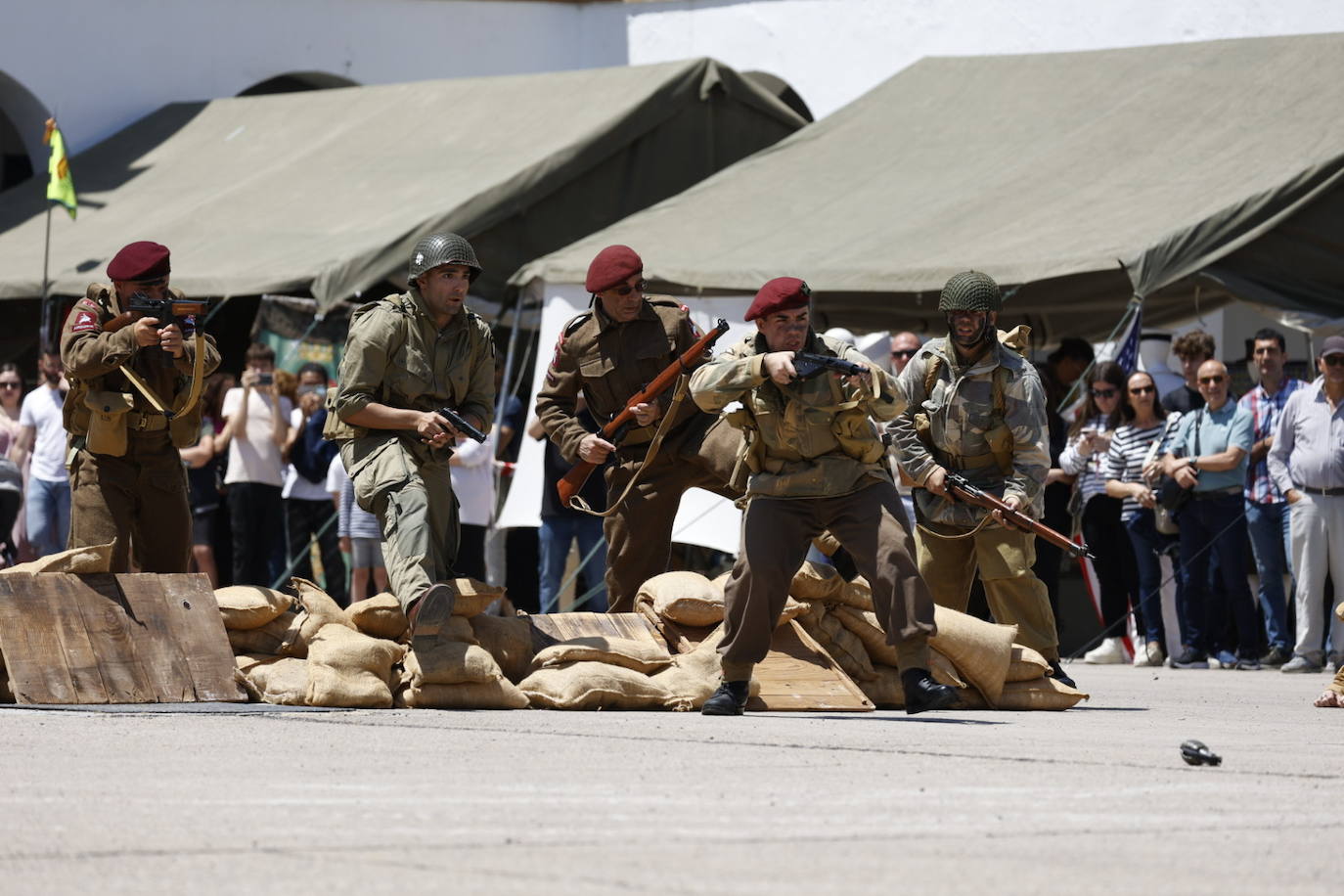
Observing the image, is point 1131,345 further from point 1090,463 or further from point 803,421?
point 803,421

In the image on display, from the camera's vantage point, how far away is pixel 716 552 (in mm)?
14234

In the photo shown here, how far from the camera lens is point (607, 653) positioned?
8.54m

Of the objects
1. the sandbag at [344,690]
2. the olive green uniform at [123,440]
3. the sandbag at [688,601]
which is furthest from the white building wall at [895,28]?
the sandbag at [344,690]

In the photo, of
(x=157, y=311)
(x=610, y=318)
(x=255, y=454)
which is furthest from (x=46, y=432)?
(x=610, y=318)

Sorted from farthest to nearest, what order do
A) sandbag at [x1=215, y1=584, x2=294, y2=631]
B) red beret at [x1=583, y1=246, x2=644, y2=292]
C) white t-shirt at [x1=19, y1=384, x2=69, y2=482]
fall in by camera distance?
white t-shirt at [x1=19, y1=384, x2=69, y2=482]
red beret at [x1=583, y1=246, x2=644, y2=292]
sandbag at [x1=215, y1=584, x2=294, y2=631]

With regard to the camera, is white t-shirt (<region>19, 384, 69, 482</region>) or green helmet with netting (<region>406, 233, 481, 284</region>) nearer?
green helmet with netting (<region>406, 233, 481, 284</region>)

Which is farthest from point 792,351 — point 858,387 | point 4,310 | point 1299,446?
point 4,310

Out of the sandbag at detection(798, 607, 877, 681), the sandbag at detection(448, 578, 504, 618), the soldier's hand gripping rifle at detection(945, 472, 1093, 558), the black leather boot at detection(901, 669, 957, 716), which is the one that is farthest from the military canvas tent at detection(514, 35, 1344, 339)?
the sandbag at detection(448, 578, 504, 618)

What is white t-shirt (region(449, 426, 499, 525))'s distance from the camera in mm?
13672

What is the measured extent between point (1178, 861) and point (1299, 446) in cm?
767

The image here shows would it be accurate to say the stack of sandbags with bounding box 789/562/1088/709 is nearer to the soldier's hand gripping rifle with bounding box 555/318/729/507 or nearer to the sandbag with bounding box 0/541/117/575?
the soldier's hand gripping rifle with bounding box 555/318/729/507

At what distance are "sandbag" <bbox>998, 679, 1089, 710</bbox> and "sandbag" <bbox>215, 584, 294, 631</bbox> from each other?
294cm

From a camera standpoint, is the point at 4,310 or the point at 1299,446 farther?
the point at 4,310

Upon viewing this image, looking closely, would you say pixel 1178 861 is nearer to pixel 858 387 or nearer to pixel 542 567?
pixel 858 387
